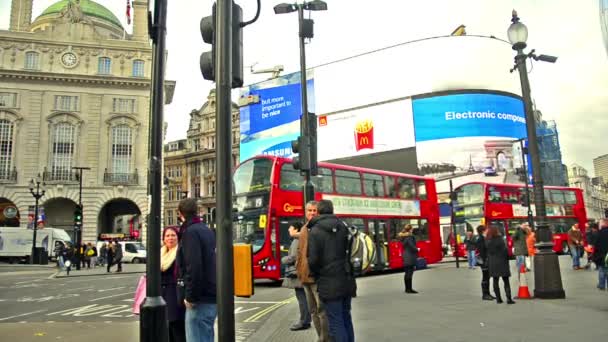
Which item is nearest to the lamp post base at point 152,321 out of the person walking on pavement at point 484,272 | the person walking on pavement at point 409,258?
Result: the person walking on pavement at point 484,272

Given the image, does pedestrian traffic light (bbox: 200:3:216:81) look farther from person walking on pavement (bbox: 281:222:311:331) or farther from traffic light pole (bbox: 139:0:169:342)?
person walking on pavement (bbox: 281:222:311:331)

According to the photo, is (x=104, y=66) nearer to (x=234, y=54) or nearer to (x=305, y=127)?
(x=305, y=127)

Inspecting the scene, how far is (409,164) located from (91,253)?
108 ft

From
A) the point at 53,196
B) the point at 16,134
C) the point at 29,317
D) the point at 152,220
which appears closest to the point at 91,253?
the point at 53,196

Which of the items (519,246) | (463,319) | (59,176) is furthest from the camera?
(59,176)

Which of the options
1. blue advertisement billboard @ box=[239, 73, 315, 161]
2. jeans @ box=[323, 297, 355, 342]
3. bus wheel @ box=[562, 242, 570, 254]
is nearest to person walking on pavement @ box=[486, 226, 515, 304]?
jeans @ box=[323, 297, 355, 342]

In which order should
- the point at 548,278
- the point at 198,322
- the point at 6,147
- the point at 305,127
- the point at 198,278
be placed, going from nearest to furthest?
the point at 198,278, the point at 198,322, the point at 548,278, the point at 305,127, the point at 6,147

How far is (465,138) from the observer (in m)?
51.7

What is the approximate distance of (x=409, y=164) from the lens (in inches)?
2105

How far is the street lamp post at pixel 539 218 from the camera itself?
9945 millimetres

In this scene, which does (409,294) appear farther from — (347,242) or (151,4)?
(151,4)

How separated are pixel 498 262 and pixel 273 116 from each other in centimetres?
5522

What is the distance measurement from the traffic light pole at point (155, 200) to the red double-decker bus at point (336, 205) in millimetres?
10939

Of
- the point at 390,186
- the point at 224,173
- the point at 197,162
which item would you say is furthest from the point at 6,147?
the point at 224,173
